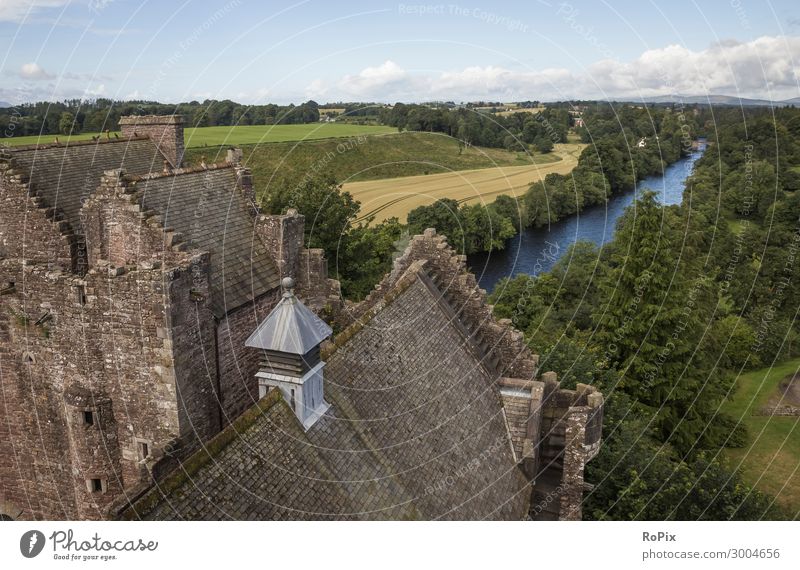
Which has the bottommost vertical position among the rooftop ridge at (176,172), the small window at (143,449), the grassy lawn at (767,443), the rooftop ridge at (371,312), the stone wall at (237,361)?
the grassy lawn at (767,443)

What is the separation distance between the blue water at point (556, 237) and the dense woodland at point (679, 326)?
7.15 meters

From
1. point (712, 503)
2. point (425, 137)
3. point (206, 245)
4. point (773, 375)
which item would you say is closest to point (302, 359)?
point (206, 245)

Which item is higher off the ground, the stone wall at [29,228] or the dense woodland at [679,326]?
the stone wall at [29,228]

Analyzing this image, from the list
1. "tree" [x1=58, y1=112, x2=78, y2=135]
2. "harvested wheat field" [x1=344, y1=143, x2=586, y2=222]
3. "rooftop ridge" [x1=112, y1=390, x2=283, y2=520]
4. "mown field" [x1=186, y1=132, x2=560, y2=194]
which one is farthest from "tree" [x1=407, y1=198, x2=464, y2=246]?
"rooftop ridge" [x1=112, y1=390, x2=283, y2=520]

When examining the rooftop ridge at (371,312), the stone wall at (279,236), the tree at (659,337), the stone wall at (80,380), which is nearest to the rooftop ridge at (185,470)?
the stone wall at (80,380)

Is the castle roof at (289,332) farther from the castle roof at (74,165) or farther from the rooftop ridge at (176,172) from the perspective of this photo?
the castle roof at (74,165)

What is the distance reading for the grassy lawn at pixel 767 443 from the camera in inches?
1252

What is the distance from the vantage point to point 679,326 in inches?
1550

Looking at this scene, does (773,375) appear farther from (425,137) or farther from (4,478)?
(4,478)

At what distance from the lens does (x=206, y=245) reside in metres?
17.1

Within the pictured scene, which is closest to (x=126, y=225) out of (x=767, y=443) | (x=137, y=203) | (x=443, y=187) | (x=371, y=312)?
(x=137, y=203)

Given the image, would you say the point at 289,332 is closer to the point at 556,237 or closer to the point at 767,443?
the point at 767,443

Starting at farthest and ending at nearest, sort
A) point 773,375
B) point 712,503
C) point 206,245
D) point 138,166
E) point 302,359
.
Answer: point 773,375 < point 138,166 < point 712,503 < point 206,245 < point 302,359
